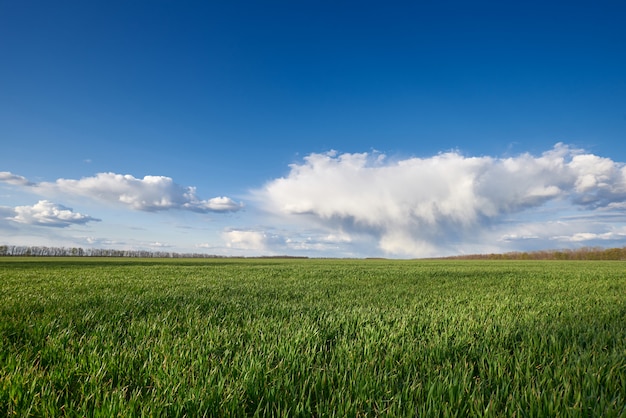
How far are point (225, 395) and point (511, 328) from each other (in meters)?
4.72

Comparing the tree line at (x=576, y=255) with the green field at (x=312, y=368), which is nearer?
the green field at (x=312, y=368)

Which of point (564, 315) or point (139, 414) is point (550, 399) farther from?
point (564, 315)

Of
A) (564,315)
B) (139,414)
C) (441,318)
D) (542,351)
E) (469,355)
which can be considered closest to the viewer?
(139,414)

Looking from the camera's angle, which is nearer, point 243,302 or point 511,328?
point 511,328

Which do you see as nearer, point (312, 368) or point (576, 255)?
point (312, 368)

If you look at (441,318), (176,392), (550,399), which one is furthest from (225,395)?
(441,318)

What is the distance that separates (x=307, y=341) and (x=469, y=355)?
6.73 feet

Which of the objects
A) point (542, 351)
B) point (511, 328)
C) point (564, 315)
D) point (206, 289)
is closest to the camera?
point (542, 351)

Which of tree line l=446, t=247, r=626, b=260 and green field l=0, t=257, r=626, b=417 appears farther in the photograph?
tree line l=446, t=247, r=626, b=260

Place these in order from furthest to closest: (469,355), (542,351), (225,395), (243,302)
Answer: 1. (243,302)
2. (542,351)
3. (469,355)
4. (225,395)

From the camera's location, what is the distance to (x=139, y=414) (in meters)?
2.47

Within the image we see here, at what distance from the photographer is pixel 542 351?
427 centimetres

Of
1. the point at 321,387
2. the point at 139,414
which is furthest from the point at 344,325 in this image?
the point at 139,414

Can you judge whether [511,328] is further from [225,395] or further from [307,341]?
[225,395]
